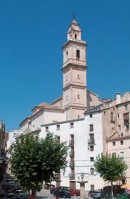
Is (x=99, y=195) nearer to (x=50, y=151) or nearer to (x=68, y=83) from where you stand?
(x=50, y=151)

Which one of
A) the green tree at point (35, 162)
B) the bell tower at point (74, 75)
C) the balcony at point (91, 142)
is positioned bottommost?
the green tree at point (35, 162)

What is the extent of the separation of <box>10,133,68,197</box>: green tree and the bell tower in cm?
5250

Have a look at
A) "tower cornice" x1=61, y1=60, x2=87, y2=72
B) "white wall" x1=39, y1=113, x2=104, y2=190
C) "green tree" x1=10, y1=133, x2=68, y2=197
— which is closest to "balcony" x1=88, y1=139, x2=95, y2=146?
"white wall" x1=39, y1=113, x2=104, y2=190

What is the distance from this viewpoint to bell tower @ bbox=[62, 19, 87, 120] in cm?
10044

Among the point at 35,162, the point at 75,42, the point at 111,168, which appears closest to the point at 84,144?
the point at 111,168

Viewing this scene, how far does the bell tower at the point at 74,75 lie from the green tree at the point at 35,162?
52.5 m

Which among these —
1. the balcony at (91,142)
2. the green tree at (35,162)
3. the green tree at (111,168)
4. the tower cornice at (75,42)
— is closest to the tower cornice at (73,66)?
the tower cornice at (75,42)

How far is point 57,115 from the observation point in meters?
104

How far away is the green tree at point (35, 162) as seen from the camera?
145ft

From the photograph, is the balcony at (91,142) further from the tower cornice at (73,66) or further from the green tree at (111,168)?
the tower cornice at (73,66)

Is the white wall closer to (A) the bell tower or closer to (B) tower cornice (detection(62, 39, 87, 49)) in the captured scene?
(A) the bell tower

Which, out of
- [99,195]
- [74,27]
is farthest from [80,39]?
[99,195]

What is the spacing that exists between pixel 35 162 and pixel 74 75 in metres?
60.3

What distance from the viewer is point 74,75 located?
103 m
